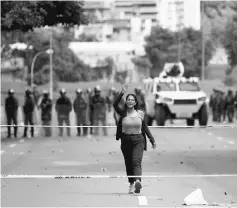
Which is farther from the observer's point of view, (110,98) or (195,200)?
(110,98)

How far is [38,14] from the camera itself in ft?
102

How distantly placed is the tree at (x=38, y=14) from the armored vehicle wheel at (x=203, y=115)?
31.0 feet

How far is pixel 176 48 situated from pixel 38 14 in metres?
94.3

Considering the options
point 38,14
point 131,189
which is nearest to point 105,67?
point 38,14

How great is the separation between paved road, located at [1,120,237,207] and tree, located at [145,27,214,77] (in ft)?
289

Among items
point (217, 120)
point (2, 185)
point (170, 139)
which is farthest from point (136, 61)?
point (2, 185)

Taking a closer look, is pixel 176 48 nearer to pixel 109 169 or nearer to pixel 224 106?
pixel 224 106

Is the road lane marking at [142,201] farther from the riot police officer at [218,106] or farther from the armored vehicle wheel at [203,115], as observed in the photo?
the riot police officer at [218,106]

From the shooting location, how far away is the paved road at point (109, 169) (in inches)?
596

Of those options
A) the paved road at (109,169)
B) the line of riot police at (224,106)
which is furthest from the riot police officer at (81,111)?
the line of riot police at (224,106)

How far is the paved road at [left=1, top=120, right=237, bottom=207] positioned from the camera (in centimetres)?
1515

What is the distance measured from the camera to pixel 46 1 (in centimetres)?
3112

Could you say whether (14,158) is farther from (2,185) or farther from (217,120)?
(217,120)

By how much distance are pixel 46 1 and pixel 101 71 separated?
4469 inches
